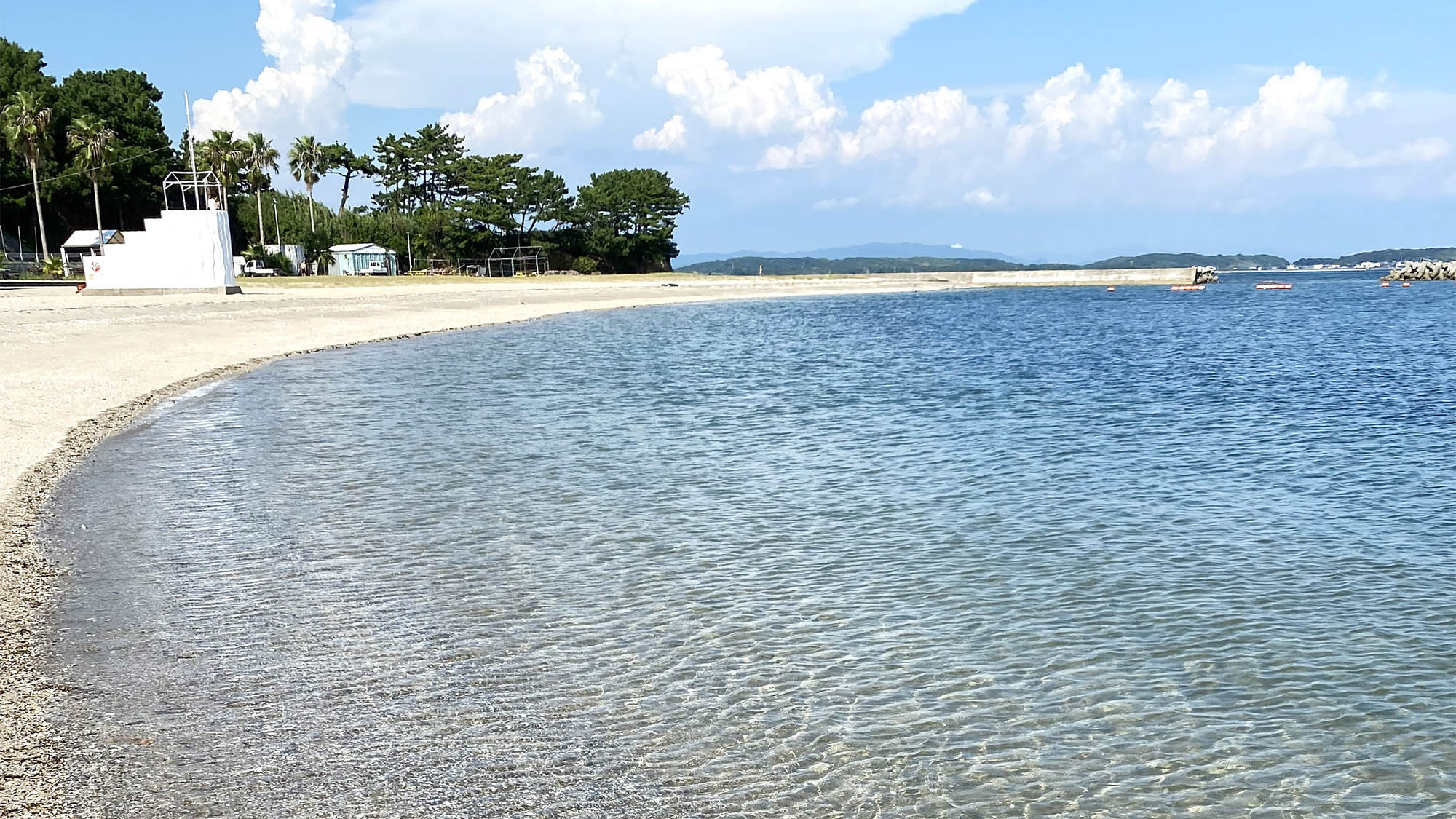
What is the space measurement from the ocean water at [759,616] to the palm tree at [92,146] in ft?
225

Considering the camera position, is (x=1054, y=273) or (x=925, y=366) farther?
(x=1054, y=273)

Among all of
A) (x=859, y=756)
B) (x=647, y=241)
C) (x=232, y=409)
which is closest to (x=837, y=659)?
(x=859, y=756)

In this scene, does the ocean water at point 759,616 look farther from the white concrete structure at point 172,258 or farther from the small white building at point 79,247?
the small white building at point 79,247

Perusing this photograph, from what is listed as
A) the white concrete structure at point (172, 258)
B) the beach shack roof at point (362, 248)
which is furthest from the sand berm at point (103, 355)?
the beach shack roof at point (362, 248)

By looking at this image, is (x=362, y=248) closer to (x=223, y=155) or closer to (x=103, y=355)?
(x=223, y=155)

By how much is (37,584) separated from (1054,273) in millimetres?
126176

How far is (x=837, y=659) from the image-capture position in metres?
7.09

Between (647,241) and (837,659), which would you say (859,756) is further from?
(647,241)

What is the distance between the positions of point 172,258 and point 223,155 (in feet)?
140

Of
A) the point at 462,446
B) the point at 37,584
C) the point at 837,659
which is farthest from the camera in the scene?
the point at 462,446

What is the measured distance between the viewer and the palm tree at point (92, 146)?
252 ft

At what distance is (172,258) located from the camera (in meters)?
52.7

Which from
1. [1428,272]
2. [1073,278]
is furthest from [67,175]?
[1428,272]

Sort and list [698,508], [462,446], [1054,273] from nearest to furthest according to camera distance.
Result: 1. [698,508]
2. [462,446]
3. [1054,273]
